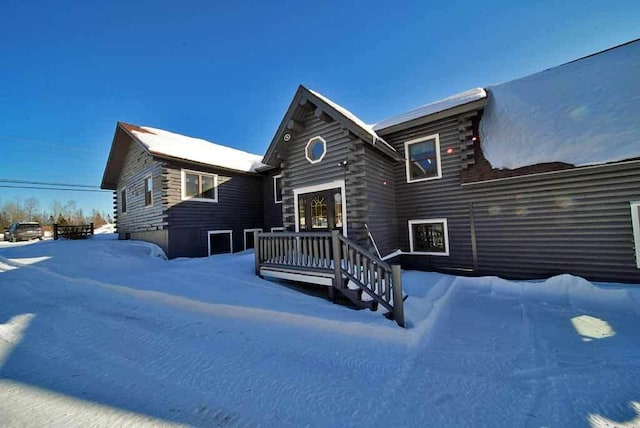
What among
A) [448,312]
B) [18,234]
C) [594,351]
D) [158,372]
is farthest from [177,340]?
[18,234]

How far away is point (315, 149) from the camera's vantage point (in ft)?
27.8

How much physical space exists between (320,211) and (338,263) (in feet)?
10.2

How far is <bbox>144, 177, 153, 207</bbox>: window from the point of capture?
1216 cm

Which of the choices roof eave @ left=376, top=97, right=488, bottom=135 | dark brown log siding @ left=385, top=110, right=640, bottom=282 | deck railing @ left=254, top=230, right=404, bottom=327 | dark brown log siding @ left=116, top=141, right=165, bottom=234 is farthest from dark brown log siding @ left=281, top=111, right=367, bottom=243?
dark brown log siding @ left=116, top=141, right=165, bottom=234

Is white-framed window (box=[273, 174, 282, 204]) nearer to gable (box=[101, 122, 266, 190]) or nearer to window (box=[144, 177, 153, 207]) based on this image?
gable (box=[101, 122, 266, 190])

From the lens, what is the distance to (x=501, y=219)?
7875 millimetres

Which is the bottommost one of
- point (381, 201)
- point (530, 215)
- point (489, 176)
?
point (530, 215)

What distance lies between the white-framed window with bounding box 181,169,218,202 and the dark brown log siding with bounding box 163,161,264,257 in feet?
0.64

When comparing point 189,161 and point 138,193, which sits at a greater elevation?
point 189,161

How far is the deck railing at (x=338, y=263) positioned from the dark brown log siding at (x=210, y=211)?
618cm

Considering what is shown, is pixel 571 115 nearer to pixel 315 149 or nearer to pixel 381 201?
pixel 381 201

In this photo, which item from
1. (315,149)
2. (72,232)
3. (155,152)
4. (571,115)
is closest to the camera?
(571,115)

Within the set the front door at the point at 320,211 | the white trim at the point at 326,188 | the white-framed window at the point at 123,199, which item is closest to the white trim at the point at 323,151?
the white trim at the point at 326,188

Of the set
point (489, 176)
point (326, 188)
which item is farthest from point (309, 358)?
point (489, 176)
